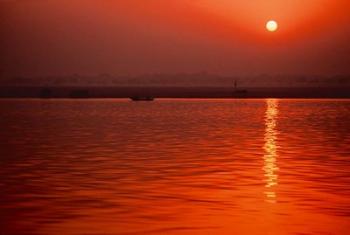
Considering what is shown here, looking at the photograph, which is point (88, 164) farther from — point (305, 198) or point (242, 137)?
point (242, 137)

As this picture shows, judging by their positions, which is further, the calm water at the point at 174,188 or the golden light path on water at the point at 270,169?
the golden light path on water at the point at 270,169

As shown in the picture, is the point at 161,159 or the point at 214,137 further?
the point at 214,137

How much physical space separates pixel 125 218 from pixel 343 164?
13076mm

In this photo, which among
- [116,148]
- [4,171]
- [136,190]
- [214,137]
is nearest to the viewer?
[136,190]

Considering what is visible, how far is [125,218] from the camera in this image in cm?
1541

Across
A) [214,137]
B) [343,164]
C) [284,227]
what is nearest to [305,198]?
[284,227]

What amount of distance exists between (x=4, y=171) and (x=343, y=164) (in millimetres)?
12129

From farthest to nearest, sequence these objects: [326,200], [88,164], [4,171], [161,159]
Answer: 1. [161,159]
2. [88,164]
3. [4,171]
4. [326,200]

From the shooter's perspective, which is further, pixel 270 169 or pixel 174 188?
pixel 270 169

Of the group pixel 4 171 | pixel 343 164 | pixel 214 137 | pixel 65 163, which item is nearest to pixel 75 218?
pixel 4 171

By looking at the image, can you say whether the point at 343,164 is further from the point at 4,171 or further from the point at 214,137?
the point at 214,137

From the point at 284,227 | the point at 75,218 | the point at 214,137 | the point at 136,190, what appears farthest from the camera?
the point at 214,137

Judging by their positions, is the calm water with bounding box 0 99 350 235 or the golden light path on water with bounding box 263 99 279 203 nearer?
the calm water with bounding box 0 99 350 235

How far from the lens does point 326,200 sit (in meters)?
17.9
